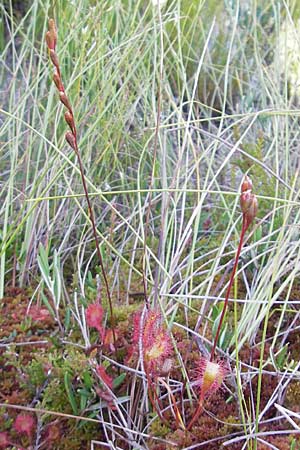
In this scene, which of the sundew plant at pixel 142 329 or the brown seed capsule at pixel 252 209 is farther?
the sundew plant at pixel 142 329

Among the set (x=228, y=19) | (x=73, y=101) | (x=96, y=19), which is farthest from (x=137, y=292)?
(x=228, y=19)

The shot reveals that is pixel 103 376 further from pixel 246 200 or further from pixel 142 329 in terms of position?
pixel 246 200

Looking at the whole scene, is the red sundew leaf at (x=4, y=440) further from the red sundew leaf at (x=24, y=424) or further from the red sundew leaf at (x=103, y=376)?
the red sundew leaf at (x=103, y=376)

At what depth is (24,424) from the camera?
0.90 m

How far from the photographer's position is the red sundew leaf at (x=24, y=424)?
0.89 m

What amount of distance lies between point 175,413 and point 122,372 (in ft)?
0.44

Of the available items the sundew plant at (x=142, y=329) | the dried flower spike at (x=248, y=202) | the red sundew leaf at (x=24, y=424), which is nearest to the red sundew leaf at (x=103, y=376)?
the sundew plant at (x=142, y=329)

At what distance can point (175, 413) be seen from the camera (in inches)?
35.0

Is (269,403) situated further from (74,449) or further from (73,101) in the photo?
(73,101)

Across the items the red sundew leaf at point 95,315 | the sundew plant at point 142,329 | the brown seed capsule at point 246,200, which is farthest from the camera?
the red sundew leaf at point 95,315

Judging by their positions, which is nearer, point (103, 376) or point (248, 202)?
point (248, 202)

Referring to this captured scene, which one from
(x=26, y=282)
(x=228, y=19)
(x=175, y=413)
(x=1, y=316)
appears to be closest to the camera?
(x=175, y=413)

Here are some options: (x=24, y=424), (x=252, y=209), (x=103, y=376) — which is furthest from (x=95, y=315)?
(x=252, y=209)

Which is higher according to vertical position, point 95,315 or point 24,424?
point 95,315
